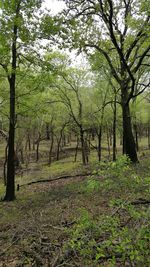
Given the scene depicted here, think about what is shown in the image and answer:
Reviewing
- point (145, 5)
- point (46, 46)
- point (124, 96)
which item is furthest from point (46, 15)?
point (124, 96)

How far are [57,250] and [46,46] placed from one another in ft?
32.1

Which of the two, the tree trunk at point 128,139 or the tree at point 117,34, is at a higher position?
the tree at point 117,34

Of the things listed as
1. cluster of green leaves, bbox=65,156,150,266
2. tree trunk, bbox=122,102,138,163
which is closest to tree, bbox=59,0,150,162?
tree trunk, bbox=122,102,138,163

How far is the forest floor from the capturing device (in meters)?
3.65

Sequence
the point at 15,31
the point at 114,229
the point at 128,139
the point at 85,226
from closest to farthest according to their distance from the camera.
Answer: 1. the point at 114,229
2. the point at 85,226
3. the point at 15,31
4. the point at 128,139

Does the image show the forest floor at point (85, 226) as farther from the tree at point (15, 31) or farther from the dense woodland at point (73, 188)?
the tree at point (15, 31)

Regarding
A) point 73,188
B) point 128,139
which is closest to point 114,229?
point 73,188

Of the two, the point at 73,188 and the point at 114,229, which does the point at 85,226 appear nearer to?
the point at 114,229

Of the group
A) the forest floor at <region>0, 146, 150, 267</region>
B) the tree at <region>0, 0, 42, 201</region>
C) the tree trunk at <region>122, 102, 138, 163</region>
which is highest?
the tree at <region>0, 0, 42, 201</region>

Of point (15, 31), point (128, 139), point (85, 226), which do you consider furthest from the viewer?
point (128, 139)

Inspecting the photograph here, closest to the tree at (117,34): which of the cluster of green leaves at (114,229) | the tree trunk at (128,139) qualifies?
the tree trunk at (128,139)

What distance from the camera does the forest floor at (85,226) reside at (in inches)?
144

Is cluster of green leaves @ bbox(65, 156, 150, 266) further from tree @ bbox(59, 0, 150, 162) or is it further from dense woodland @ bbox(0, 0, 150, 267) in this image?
tree @ bbox(59, 0, 150, 162)

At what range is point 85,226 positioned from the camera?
13.5ft
